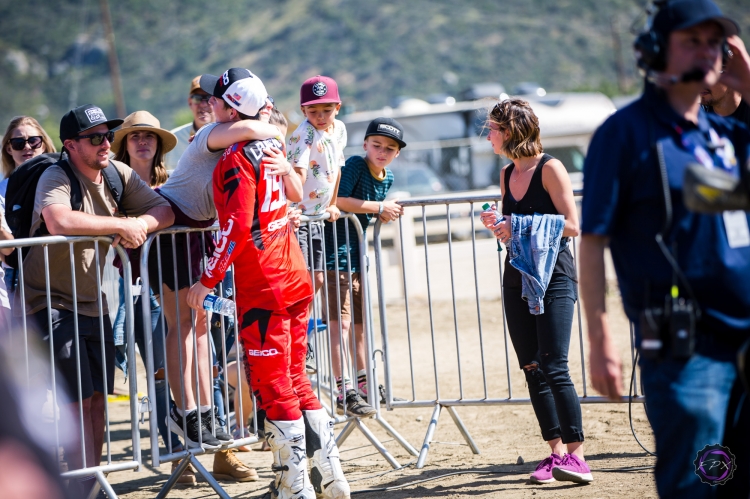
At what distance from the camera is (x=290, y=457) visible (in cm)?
462

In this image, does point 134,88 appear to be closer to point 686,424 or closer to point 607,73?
point 607,73

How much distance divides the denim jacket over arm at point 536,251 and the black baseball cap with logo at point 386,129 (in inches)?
59.9

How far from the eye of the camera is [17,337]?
4.69 m

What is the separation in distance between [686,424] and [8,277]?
419cm

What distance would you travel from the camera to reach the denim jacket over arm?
16.0 feet

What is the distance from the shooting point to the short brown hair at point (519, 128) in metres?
5.02

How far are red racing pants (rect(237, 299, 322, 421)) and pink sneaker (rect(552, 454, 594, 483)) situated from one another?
62.3 inches

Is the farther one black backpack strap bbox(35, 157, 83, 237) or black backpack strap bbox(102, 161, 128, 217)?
black backpack strap bbox(102, 161, 128, 217)

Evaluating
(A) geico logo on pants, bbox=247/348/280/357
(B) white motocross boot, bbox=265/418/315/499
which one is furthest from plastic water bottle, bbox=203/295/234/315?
(B) white motocross boot, bbox=265/418/315/499

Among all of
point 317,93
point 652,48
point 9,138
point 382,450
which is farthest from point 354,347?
point 652,48

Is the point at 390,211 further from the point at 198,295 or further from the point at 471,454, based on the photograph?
the point at 198,295

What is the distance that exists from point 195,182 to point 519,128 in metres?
2.00

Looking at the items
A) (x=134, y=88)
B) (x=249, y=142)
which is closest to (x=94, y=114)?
(x=249, y=142)

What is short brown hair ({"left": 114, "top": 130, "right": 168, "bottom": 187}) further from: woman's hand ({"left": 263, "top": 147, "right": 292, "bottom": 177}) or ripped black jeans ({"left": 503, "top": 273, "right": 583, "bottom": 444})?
ripped black jeans ({"left": 503, "top": 273, "right": 583, "bottom": 444})
